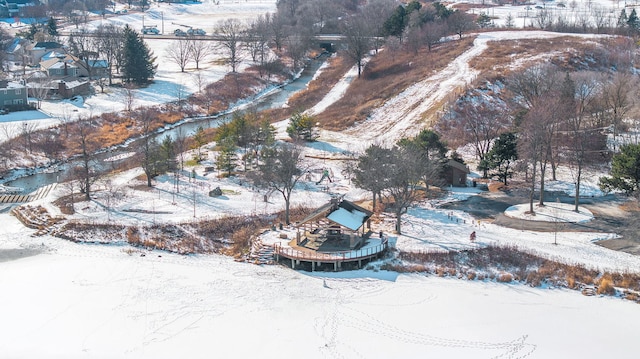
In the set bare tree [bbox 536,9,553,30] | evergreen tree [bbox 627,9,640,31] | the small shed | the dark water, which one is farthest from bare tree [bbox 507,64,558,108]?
bare tree [bbox 536,9,553,30]

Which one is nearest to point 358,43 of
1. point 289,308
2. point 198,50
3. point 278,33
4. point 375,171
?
point 278,33

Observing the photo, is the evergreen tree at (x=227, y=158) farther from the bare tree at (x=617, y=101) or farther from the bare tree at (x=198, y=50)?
the bare tree at (x=198, y=50)

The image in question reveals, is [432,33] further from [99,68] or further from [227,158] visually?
[227,158]

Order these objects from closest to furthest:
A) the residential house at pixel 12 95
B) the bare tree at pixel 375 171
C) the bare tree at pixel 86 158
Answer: the bare tree at pixel 375 171 → the bare tree at pixel 86 158 → the residential house at pixel 12 95

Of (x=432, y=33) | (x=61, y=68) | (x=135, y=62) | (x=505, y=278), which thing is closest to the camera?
(x=505, y=278)

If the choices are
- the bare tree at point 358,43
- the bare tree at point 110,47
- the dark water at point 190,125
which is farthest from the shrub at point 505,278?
the bare tree at point 110,47

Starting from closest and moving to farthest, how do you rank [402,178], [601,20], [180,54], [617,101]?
1. [402,178]
2. [617,101]
3. [180,54]
4. [601,20]
